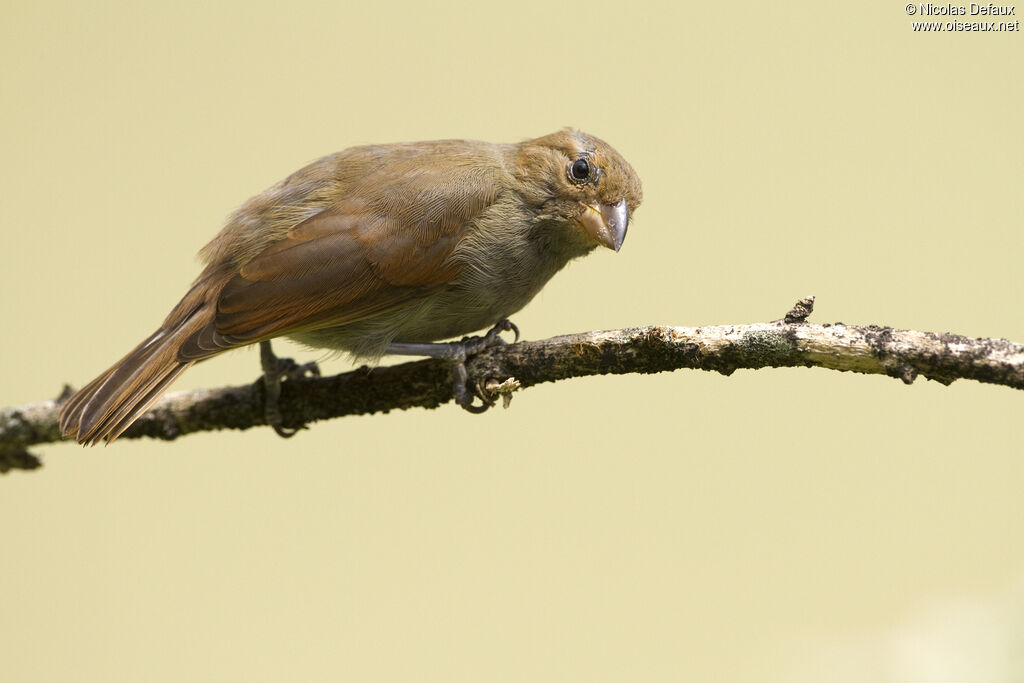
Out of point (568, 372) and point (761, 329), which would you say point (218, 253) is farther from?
point (761, 329)

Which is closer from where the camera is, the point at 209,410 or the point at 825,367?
the point at 825,367

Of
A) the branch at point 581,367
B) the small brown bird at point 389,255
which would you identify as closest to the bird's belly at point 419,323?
the small brown bird at point 389,255

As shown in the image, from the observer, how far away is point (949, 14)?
4.05m

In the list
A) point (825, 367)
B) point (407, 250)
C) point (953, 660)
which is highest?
point (407, 250)

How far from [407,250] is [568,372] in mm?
780

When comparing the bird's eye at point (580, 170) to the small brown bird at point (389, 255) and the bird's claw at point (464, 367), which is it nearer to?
the small brown bird at point (389, 255)

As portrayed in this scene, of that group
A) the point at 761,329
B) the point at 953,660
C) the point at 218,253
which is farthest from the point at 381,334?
the point at 953,660

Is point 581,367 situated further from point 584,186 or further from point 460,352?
point 584,186

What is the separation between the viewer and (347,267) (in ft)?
11.3

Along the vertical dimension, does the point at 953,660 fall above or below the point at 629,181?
below

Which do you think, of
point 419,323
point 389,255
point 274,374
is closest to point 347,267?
point 389,255

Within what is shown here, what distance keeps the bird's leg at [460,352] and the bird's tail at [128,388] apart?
2.57ft

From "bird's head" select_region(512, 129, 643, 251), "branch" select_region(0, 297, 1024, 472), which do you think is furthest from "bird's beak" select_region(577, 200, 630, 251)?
"branch" select_region(0, 297, 1024, 472)

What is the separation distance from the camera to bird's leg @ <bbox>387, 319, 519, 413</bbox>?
138 inches
